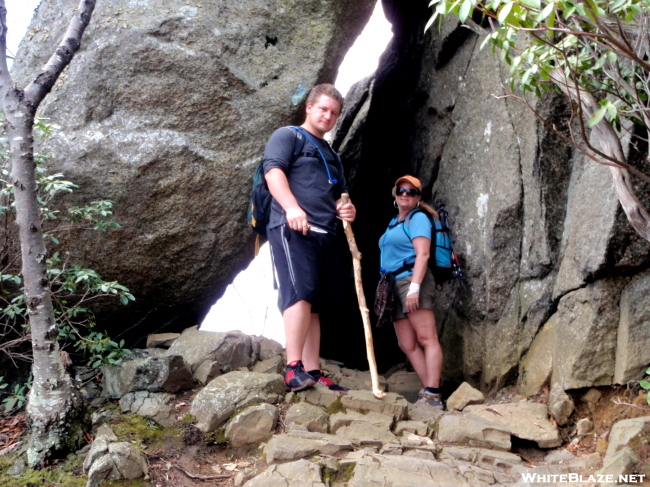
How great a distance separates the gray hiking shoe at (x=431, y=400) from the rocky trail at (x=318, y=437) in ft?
0.43

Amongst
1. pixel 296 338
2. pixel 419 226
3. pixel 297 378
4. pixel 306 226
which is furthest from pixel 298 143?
pixel 297 378

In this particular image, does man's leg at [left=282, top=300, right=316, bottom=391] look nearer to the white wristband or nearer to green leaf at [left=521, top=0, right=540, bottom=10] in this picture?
the white wristband

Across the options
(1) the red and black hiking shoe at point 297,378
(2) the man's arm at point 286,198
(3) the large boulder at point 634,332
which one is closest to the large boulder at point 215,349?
(1) the red and black hiking shoe at point 297,378

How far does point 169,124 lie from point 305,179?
1.93 metres

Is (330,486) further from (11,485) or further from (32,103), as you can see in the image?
(32,103)

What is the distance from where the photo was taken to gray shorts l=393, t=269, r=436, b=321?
6.10 m

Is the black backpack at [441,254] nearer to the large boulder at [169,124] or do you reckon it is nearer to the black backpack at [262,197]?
the black backpack at [262,197]

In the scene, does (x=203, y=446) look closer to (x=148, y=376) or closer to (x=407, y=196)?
(x=148, y=376)

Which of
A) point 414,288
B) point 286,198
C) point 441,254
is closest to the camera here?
point 286,198

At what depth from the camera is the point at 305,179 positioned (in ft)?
18.1

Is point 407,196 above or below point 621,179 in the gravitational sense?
below

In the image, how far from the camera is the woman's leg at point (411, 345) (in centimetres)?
620

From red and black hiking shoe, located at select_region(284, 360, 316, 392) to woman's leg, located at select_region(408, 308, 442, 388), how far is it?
144cm

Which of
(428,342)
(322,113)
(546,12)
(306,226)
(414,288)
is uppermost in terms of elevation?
(546,12)
